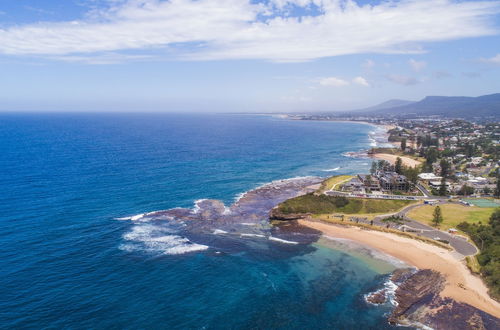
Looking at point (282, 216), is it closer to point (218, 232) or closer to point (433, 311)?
point (218, 232)

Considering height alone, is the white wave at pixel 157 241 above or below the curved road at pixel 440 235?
above

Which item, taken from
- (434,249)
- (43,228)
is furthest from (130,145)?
(434,249)

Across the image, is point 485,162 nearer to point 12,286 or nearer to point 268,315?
point 268,315

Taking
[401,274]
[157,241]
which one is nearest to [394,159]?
[401,274]

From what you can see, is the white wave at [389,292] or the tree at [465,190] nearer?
the white wave at [389,292]

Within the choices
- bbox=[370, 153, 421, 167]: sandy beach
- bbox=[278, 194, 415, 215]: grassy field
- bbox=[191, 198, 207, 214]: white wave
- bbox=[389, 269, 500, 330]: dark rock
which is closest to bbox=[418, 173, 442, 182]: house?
bbox=[370, 153, 421, 167]: sandy beach

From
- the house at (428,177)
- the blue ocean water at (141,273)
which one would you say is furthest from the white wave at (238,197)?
the house at (428,177)

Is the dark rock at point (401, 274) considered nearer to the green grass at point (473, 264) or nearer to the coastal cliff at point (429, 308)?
the coastal cliff at point (429, 308)

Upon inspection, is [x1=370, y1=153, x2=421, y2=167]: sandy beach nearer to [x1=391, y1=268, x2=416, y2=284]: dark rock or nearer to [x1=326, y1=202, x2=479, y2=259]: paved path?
[x1=326, y1=202, x2=479, y2=259]: paved path
